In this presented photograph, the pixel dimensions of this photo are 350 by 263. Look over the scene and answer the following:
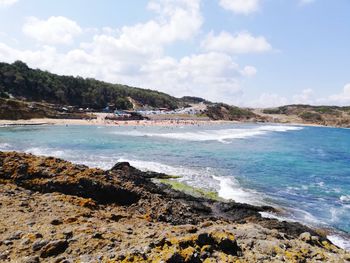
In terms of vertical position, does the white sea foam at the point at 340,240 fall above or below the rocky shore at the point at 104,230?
below

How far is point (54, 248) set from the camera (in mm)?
7141

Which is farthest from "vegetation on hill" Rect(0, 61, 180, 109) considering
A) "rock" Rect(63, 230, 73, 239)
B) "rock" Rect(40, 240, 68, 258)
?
"rock" Rect(40, 240, 68, 258)

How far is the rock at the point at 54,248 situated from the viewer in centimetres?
703

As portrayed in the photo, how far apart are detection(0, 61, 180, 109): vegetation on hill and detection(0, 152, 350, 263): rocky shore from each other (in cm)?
10587

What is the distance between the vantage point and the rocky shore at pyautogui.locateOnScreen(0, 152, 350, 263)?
677cm

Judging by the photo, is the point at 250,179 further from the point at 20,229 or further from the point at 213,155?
the point at 20,229

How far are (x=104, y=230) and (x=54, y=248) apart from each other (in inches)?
47.3

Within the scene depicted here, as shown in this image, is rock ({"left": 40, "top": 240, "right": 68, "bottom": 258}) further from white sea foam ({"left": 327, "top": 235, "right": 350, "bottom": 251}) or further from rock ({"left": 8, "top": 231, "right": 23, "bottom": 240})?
white sea foam ({"left": 327, "top": 235, "right": 350, "bottom": 251})

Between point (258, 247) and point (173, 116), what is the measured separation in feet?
482

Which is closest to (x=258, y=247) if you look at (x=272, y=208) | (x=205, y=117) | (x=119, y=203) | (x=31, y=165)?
(x=119, y=203)

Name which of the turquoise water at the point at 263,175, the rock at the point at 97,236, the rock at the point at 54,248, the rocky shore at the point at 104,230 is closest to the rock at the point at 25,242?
the rocky shore at the point at 104,230

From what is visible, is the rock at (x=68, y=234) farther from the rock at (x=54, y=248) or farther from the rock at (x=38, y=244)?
the rock at (x=38, y=244)

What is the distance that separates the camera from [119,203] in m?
13.5

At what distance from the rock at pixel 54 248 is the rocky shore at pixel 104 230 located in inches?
0.8
